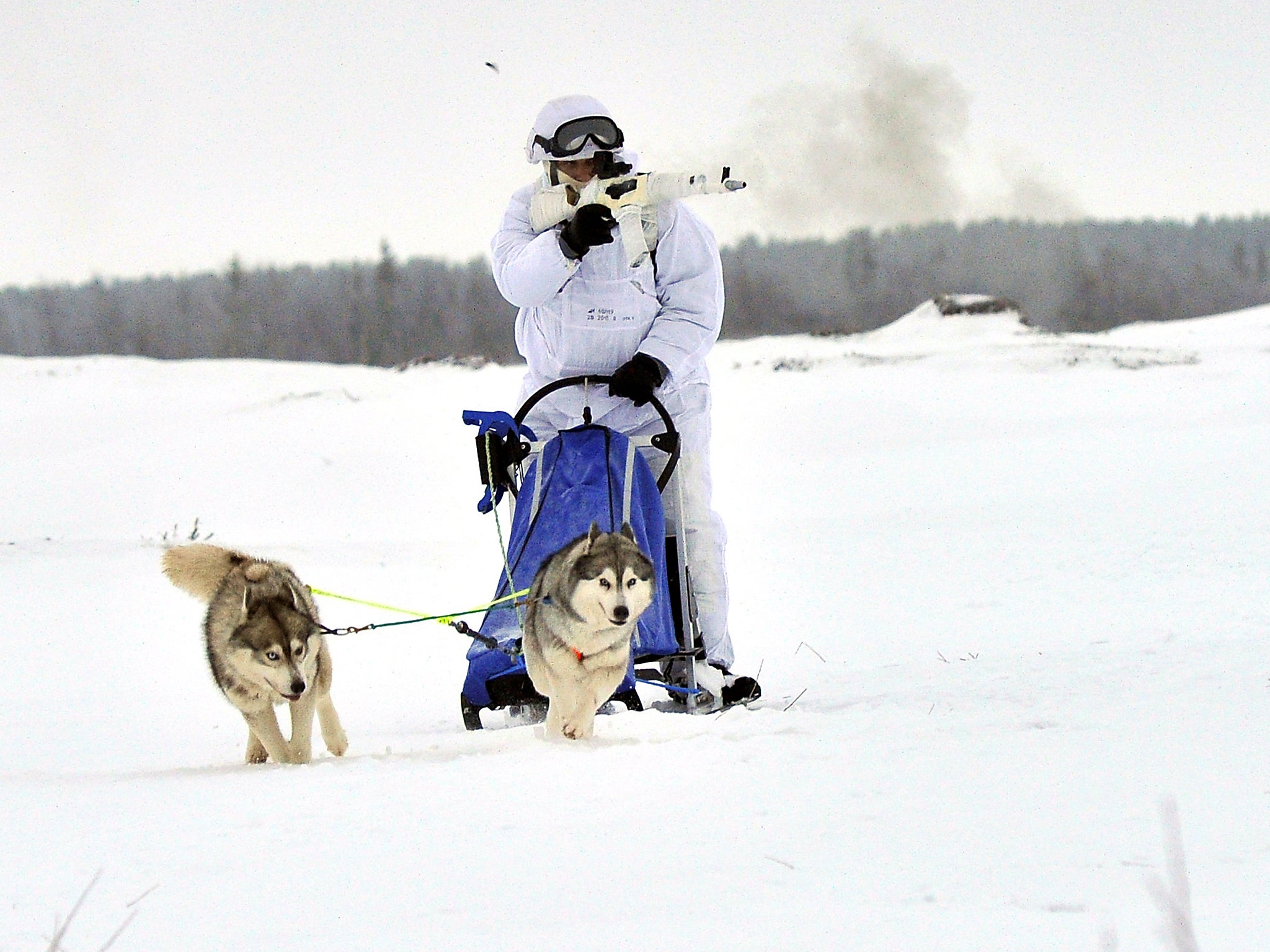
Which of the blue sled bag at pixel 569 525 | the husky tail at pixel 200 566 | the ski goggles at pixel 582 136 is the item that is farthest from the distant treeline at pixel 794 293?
the husky tail at pixel 200 566

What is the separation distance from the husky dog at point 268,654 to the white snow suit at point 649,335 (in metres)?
1.14

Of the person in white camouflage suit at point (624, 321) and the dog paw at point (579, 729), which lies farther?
the person in white camouflage suit at point (624, 321)

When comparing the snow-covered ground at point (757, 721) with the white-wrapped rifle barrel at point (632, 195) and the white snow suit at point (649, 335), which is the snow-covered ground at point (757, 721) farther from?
the white-wrapped rifle barrel at point (632, 195)

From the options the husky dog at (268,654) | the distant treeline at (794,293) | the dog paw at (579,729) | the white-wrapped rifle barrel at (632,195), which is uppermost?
the distant treeline at (794,293)

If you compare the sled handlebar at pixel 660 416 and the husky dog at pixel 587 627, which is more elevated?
the sled handlebar at pixel 660 416

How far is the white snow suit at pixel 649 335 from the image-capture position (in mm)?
3957

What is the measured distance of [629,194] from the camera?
3.68m

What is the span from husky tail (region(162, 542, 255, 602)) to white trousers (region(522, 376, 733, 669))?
111 centimetres

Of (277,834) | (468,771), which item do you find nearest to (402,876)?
(277,834)

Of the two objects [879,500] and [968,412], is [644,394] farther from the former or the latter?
[968,412]

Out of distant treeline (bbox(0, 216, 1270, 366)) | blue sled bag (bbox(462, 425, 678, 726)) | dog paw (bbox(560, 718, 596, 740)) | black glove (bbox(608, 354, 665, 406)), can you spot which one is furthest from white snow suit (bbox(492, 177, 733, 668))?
distant treeline (bbox(0, 216, 1270, 366))

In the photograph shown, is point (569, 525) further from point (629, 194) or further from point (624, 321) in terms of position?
point (629, 194)

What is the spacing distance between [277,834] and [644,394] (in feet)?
6.55

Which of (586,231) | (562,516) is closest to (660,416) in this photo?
(562,516)
